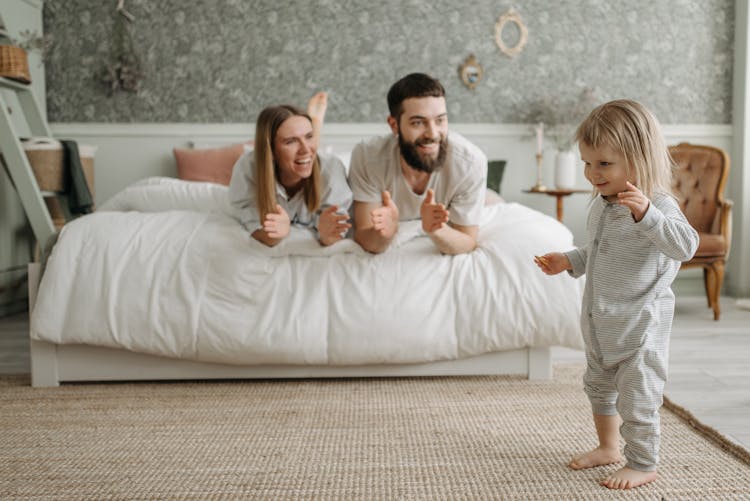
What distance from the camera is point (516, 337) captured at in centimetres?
214

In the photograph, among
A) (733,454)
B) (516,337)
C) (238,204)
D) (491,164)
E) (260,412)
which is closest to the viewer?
(733,454)

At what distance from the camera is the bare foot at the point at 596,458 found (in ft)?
4.88

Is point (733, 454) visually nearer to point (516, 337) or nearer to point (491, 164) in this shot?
point (516, 337)

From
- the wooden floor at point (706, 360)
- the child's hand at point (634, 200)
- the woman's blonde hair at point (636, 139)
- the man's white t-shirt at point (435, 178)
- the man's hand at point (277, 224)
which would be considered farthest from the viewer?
the man's white t-shirt at point (435, 178)

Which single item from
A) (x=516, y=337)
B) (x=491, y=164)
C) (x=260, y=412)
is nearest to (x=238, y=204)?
(x=260, y=412)

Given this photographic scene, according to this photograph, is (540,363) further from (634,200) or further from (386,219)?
(634,200)

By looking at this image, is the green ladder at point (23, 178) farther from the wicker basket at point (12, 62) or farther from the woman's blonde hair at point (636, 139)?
the woman's blonde hair at point (636, 139)

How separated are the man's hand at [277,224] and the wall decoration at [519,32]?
8.36 ft

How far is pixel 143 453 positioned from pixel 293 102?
9.59 ft

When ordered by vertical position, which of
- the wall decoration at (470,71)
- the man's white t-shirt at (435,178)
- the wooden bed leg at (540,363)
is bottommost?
the wooden bed leg at (540,363)

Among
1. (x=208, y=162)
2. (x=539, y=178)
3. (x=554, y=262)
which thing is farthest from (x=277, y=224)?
(x=539, y=178)

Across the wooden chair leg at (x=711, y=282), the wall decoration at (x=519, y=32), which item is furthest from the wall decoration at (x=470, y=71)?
the wooden chair leg at (x=711, y=282)

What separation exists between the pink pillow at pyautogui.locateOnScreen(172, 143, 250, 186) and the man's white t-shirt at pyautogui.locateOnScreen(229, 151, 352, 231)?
164 centimetres

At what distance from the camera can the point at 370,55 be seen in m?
4.13
